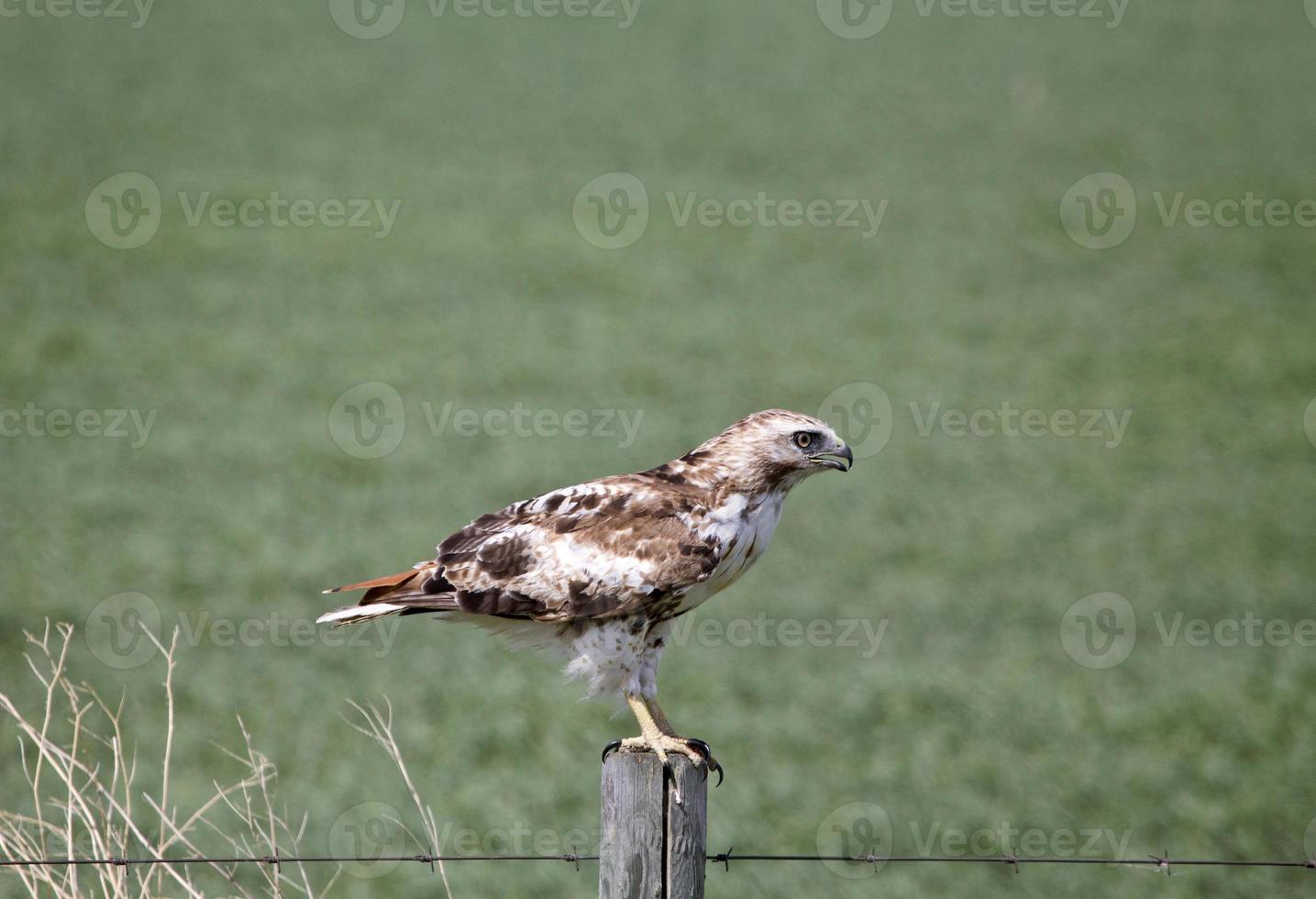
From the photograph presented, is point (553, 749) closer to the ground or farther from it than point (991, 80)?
closer to the ground

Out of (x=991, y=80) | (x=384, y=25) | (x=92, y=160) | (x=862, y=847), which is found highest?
A: (x=384, y=25)

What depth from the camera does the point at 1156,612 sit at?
984 centimetres

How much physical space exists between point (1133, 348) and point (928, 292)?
2.65m

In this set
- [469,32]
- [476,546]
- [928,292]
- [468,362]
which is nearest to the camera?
[476,546]

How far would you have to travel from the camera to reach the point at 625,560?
3.23 metres

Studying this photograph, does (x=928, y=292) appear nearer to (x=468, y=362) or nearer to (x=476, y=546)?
(x=468, y=362)

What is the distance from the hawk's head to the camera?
332 centimetres

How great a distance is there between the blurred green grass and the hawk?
12.0 feet

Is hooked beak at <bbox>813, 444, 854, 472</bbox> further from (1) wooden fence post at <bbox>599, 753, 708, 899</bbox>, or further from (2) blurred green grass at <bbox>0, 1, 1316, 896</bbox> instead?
(2) blurred green grass at <bbox>0, 1, 1316, 896</bbox>

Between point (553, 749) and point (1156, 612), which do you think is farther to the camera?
point (1156, 612)

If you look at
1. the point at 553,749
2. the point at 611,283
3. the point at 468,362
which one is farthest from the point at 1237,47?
the point at 553,749

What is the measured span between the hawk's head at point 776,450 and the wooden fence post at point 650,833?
0.75 meters

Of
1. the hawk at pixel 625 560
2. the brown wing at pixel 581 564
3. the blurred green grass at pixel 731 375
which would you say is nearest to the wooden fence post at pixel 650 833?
the hawk at pixel 625 560

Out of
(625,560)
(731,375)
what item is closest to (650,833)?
(625,560)
